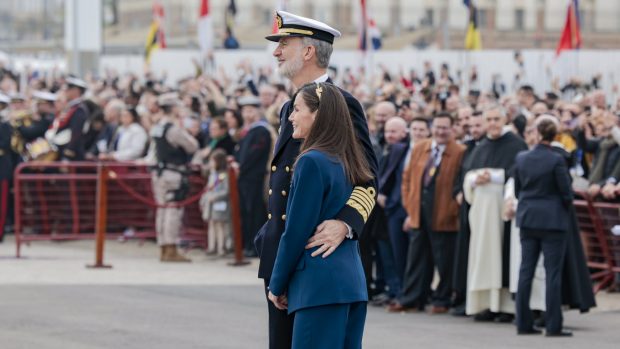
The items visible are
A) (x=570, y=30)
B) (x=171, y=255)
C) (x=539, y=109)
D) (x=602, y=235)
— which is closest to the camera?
(x=602, y=235)

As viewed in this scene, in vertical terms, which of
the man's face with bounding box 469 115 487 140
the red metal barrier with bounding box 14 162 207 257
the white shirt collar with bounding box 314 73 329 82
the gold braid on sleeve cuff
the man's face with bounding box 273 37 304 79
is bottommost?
the red metal barrier with bounding box 14 162 207 257

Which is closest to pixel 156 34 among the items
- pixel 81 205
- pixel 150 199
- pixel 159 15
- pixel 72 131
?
pixel 159 15

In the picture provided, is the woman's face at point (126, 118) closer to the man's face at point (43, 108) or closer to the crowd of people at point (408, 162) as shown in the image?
the crowd of people at point (408, 162)

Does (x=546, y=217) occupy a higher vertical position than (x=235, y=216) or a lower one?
higher

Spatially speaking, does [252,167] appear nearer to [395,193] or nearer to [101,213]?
[101,213]

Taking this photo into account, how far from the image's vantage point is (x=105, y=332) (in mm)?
12133

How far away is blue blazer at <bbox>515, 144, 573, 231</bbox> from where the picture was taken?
12.3 metres

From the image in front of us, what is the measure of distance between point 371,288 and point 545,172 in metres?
3.05

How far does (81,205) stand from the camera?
789 inches

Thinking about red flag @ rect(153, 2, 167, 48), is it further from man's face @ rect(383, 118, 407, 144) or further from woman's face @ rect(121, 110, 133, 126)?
man's face @ rect(383, 118, 407, 144)

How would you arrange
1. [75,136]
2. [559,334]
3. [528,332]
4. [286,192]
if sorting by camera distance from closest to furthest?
[286,192]
[559,334]
[528,332]
[75,136]

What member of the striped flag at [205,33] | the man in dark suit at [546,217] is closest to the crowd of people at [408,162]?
the man in dark suit at [546,217]

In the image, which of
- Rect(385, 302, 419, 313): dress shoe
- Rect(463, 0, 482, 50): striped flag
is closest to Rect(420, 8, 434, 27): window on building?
Rect(463, 0, 482, 50): striped flag

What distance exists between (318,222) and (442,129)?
21.9ft
